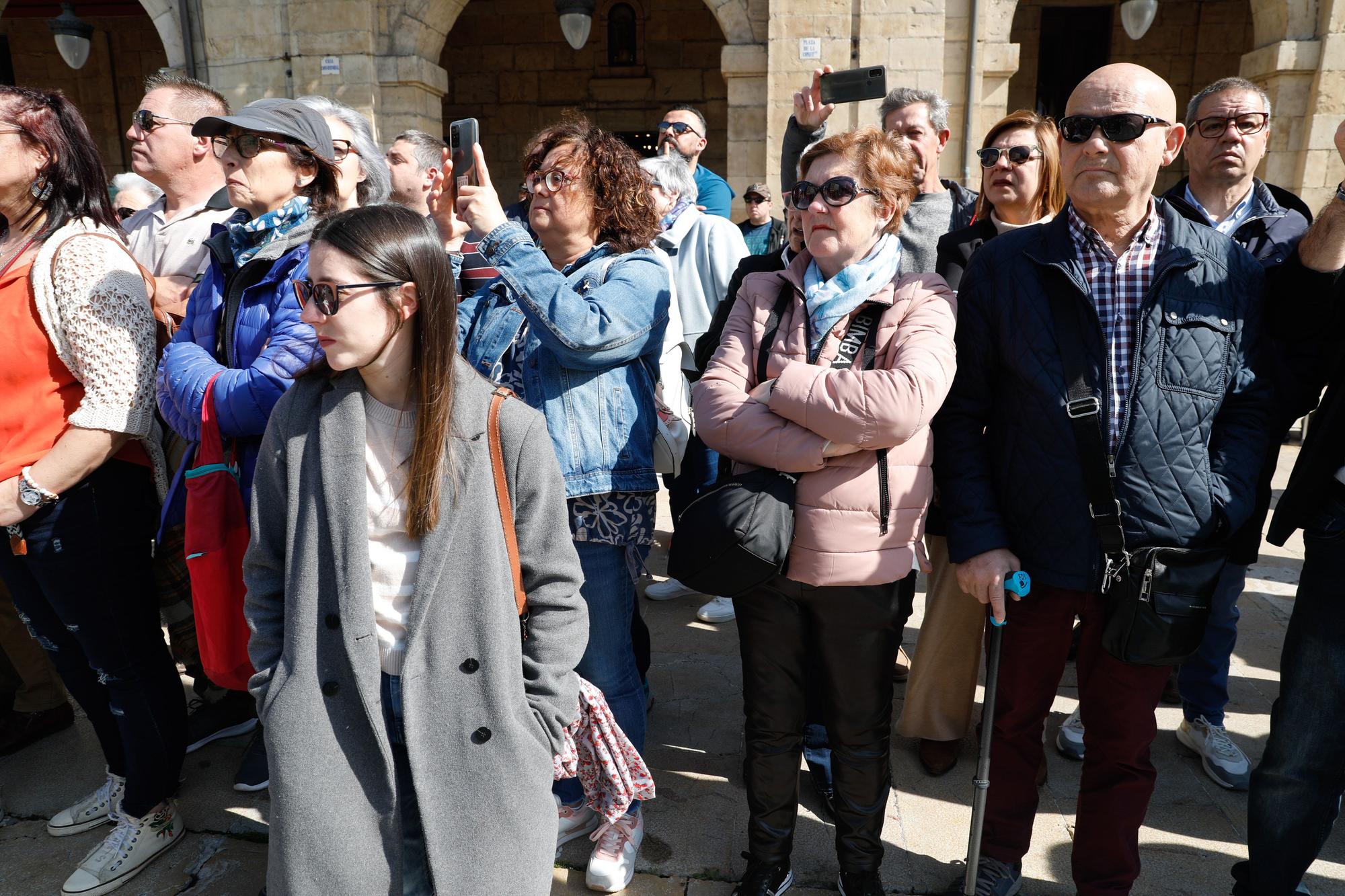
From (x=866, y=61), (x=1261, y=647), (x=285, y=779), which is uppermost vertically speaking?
(x=866, y=61)

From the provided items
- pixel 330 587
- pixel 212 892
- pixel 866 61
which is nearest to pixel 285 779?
pixel 330 587

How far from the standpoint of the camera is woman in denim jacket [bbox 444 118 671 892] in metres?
2.29

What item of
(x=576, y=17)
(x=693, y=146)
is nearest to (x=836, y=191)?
(x=693, y=146)

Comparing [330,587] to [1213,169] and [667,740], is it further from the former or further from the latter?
[1213,169]

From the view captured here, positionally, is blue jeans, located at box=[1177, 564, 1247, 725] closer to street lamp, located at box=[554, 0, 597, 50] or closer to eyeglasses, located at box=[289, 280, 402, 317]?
eyeglasses, located at box=[289, 280, 402, 317]

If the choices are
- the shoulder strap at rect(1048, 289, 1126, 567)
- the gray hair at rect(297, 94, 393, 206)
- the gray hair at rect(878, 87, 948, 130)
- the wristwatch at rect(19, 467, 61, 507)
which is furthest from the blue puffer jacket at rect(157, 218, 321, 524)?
the gray hair at rect(878, 87, 948, 130)

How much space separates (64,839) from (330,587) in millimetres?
1840

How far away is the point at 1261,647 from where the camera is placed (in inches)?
158

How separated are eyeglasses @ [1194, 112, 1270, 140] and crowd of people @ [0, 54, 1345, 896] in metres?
1.14

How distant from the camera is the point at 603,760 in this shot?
2271 mm

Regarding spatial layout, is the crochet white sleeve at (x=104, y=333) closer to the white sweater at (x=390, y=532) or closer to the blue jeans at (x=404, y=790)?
the white sweater at (x=390, y=532)

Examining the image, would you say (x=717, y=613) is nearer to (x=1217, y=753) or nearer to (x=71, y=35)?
(x=1217, y=753)

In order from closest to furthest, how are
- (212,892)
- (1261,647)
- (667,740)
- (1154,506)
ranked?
(1154,506)
(212,892)
(667,740)
(1261,647)

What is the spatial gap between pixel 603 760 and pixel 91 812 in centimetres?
182
